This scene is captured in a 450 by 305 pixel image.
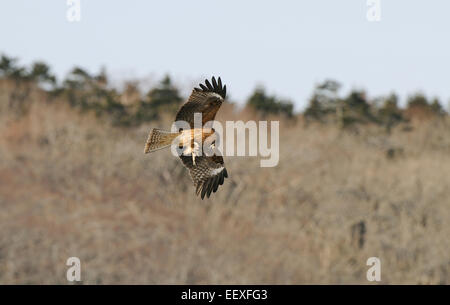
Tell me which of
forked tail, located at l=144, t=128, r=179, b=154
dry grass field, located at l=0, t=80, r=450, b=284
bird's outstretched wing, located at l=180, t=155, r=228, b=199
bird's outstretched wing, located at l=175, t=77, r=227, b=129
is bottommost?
dry grass field, located at l=0, t=80, r=450, b=284

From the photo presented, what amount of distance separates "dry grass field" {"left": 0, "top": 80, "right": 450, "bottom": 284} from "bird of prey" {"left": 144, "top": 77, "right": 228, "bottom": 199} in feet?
35.3

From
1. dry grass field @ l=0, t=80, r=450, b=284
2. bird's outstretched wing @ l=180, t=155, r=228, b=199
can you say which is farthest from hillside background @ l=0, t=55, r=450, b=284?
bird's outstretched wing @ l=180, t=155, r=228, b=199

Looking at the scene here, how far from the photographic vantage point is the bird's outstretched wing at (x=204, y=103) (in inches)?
179

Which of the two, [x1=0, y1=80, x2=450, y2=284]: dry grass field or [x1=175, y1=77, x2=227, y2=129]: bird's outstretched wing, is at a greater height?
[x1=175, y1=77, x2=227, y2=129]: bird's outstretched wing

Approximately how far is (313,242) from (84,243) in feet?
14.3

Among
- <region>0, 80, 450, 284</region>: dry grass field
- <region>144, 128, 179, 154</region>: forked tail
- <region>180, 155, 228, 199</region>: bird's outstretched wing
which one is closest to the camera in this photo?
<region>144, 128, 179, 154</region>: forked tail

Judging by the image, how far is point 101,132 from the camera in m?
18.4

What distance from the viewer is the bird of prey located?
4441 millimetres

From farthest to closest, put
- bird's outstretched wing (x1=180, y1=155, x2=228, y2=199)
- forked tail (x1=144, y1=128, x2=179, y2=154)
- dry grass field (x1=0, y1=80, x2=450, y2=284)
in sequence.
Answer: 1. dry grass field (x1=0, y1=80, x2=450, y2=284)
2. bird's outstretched wing (x1=180, y1=155, x2=228, y2=199)
3. forked tail (x1=144, y1=128, x2=179, y2=154)

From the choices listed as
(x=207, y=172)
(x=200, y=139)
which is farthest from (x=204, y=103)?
(x=207, y=172)

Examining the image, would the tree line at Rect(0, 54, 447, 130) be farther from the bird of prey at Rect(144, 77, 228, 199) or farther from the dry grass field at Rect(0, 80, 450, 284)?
the bird of prey at Rect(144, 77, 228, 199)

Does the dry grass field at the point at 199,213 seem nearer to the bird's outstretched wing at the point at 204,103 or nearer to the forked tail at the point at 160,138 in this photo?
the bird's outstretched wing at the point at 204,103

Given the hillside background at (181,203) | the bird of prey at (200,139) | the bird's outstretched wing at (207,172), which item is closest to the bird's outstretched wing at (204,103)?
the bird of prey at (200,139)

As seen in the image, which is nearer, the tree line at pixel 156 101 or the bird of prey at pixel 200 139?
the bird of prey at pixel 200 139
